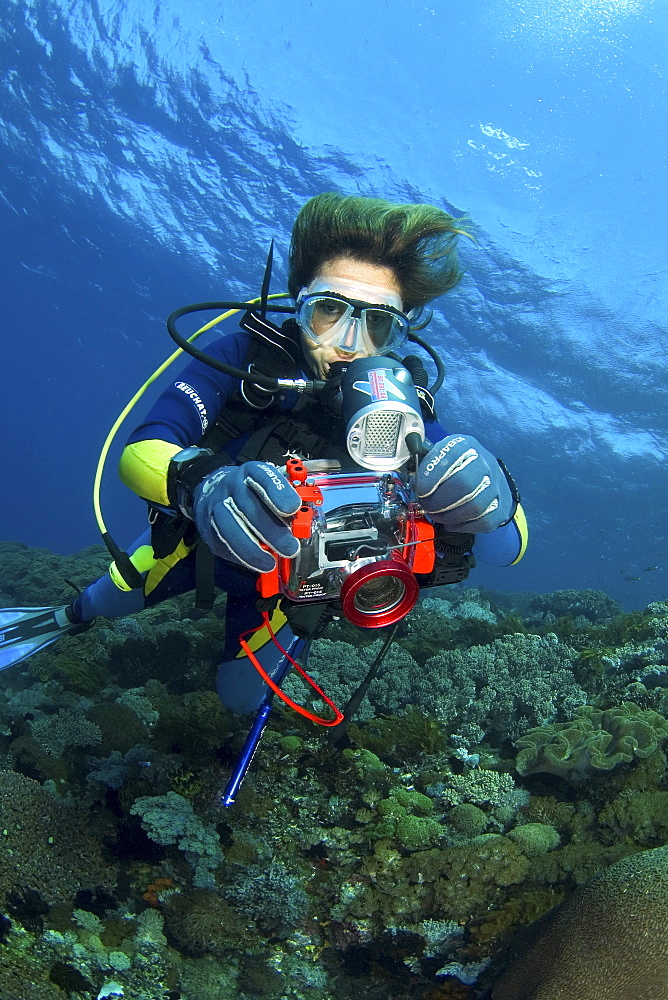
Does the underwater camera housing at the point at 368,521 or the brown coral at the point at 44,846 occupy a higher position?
the underwater camera housing at the point at 368,521

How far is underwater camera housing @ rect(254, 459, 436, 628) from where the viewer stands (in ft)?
5.96

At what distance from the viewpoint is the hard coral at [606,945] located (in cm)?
237

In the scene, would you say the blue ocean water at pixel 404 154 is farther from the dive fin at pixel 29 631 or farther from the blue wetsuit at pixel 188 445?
the dive fin at pixel 29 631

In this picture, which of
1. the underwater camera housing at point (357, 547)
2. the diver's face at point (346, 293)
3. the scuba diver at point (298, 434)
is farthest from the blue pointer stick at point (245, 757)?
the diver's face at point (346, 293)

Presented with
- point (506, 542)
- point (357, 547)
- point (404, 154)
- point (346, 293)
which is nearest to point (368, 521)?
point (357, 547)

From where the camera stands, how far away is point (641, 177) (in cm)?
1922

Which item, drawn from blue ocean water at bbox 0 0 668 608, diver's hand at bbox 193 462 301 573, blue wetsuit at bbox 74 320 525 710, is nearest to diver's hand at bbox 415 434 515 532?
diver's hand at bbox 193 462 301 573

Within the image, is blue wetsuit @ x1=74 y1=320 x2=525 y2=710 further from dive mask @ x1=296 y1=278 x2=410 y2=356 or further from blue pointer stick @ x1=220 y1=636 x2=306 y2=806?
blue pointer stick @ x1=220 y1=636 x2=306 y2=806

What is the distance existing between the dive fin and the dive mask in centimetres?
354

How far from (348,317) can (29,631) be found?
422 centimetres

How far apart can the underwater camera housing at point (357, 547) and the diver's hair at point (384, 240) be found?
183 centimetres

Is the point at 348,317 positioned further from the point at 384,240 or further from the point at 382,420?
the point at 382,420

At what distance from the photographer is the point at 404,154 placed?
20375mm

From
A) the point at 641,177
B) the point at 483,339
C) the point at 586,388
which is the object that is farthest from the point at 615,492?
the point at 641,177
